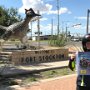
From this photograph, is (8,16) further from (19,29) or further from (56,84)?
(56,84)

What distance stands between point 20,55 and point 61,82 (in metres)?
4.97

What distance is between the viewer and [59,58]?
18000 millimetres

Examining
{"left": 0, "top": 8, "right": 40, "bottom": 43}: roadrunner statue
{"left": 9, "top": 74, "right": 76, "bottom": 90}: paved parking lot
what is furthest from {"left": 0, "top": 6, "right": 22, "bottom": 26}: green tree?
{"left": 9, "top": 74, "right": 76, "bottom": 90}: paved parking lot

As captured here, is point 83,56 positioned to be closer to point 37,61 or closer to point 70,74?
point 70,74

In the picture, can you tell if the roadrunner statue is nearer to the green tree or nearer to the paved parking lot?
the paved parking lot

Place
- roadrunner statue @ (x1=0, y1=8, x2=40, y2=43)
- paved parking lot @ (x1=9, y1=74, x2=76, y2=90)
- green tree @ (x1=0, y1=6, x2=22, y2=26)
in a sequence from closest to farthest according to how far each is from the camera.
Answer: paved parking lot @ (x1=9, y1=74, x2=76, y2=90)
roadrunner statue @ (x1=0, y1=8, x2=40, y2=43)
green tree @ (x1=0, y1=6, x2=22, y2=26)

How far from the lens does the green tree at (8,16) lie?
1150 inches

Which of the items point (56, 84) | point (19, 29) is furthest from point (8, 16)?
point (56, 84)

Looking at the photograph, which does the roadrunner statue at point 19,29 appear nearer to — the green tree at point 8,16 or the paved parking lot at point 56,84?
the paved parking lot at point 56,84

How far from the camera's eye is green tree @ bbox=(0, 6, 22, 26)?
2921 centimetres

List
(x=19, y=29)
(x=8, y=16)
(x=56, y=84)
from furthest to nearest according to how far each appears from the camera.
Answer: (x=8, y=16)
(x=19, y=29)
(x=56, y=84)

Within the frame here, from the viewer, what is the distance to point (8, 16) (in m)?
31.9

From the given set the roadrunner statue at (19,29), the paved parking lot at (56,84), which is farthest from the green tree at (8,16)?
the paved parking lot at (56,84)

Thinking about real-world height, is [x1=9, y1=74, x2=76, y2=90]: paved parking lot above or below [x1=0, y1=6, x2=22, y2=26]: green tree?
below
